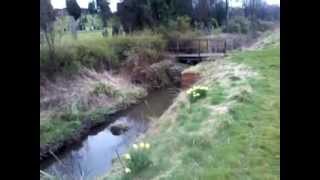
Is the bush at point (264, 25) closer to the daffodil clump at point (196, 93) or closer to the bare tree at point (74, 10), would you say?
the daffodil clump at point (196, 93)

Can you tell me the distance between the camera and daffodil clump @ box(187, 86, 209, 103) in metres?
1.27

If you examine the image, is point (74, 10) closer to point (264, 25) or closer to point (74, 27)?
point (74, 27)

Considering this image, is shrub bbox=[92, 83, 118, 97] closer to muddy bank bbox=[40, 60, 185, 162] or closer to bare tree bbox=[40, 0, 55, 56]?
muddy bank bbox=[40, 60, 185, 162]

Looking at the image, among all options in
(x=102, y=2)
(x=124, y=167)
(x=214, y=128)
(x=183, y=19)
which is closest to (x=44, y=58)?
(x=102, y=2)

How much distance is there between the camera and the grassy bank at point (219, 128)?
1.15 m

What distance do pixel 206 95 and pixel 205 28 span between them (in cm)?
26

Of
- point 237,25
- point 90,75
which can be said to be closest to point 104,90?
point 90,75

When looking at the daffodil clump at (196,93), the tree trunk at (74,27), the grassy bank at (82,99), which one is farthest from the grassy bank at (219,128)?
the tree trunk at (74,27)

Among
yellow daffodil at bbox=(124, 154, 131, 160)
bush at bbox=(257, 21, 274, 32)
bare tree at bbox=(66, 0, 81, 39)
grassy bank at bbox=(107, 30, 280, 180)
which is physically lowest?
yellow daffodil at bbox=(124, 154, 131, 160)

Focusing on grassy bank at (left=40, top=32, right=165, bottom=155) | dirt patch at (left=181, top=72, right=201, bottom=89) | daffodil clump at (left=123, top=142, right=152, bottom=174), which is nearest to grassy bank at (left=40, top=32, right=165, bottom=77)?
grassy bank at (left=40, top=32, right=165, bottom=155)

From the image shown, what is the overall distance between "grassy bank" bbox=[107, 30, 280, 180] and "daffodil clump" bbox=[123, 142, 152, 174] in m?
0.02

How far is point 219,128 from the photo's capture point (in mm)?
1243

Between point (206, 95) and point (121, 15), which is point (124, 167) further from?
point (121, 15)

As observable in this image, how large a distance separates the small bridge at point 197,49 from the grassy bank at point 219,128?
4 cm
